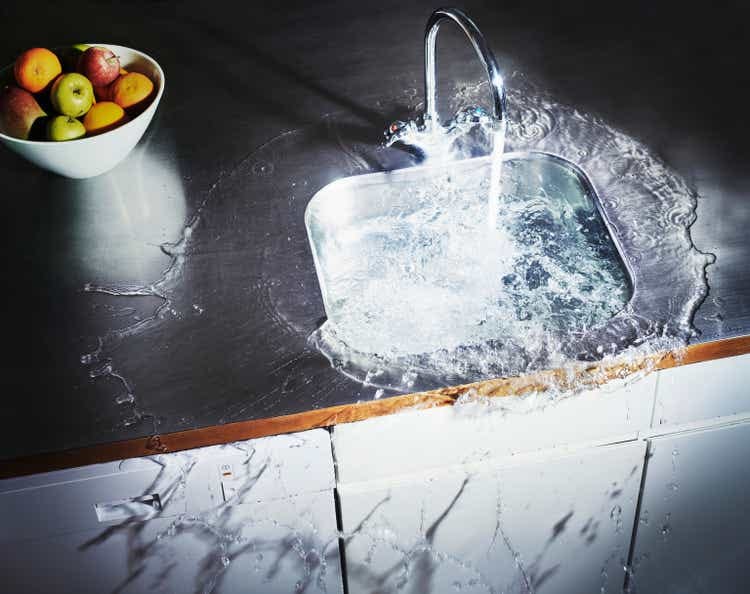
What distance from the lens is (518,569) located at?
1.25 meters

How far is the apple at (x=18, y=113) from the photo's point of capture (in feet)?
3.89

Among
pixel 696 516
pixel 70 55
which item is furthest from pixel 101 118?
pixel 696 516

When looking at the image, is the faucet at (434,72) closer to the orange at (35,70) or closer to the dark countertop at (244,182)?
the dark countertop at (244,182)

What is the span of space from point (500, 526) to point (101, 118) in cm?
82

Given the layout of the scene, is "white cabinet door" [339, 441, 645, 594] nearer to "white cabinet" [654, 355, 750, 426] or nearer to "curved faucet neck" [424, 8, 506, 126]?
"white cabinet" [654, 355, 750, 426]

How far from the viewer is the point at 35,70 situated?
1.21 metres

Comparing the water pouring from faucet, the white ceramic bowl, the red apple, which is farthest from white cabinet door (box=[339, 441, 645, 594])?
the red apple

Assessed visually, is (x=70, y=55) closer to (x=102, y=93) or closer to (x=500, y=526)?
(x=102, y=93)

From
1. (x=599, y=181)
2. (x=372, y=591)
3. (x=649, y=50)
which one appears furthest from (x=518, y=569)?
(x=649, y=50)

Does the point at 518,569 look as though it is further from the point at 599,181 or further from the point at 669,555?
the point at 599,181

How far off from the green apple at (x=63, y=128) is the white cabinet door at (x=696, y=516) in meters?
0.91

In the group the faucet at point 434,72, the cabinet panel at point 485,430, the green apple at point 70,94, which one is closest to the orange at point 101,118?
the green apple at point 70,94

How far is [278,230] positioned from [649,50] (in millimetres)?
743

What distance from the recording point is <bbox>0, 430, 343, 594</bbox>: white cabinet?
100cm
